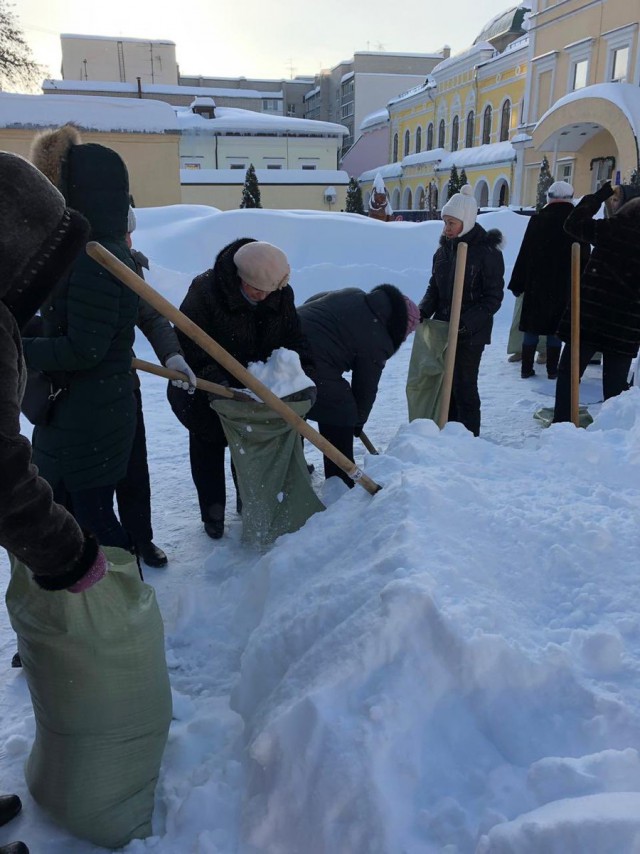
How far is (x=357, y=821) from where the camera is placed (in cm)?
133

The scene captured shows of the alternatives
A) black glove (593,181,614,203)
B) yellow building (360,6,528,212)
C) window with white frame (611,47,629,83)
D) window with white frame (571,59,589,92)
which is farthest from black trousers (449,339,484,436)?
yellow building (360,6,528,212)

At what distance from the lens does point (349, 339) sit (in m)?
3.14

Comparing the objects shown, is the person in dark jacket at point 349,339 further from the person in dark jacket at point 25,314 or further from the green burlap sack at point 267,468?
the person in dark jacket at point 25,314

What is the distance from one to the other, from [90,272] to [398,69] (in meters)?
48.1

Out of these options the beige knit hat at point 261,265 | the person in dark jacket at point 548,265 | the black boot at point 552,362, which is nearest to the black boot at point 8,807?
the beige knit hat at point 261,265

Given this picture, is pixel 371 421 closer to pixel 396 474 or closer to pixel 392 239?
pixel 396 474

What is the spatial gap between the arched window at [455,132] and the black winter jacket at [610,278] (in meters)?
30.6

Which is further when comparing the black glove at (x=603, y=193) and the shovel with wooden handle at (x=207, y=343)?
the black glove at (x=603, y=193)

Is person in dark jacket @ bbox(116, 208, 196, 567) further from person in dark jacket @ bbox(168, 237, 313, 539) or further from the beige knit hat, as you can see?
the beige knit hat

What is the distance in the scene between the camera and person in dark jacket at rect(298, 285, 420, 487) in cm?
313

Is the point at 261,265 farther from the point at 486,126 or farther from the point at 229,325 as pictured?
the point at 486,126

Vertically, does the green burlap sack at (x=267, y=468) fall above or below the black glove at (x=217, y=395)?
below

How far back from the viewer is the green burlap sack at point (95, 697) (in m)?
1.49

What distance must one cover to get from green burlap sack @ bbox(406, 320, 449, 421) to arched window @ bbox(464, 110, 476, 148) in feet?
95.7
